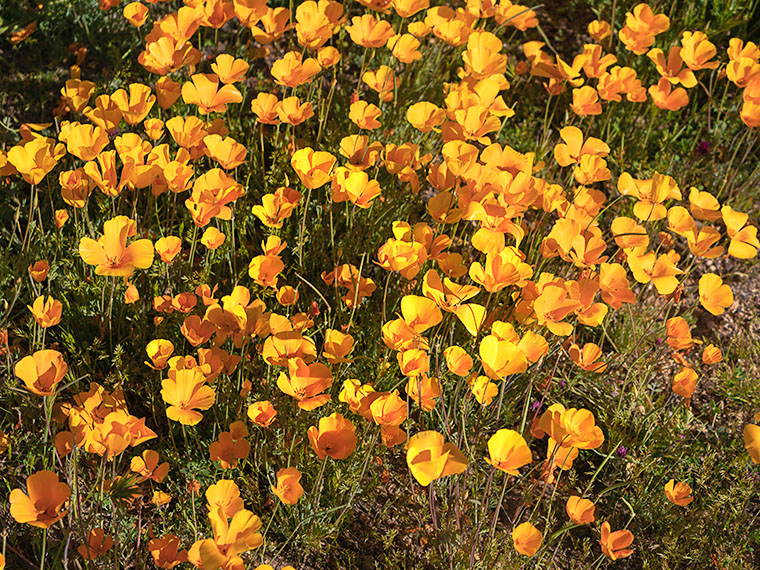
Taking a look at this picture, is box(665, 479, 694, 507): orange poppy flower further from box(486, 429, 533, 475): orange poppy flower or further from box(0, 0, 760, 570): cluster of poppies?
box(486, 429, 533, 475): orange poppy flower

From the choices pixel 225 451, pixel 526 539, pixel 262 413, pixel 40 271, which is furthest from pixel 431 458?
pixel 40 271

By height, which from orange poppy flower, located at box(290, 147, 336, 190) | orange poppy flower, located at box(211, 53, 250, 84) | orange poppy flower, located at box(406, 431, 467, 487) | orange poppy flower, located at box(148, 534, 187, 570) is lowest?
orange poppy flower, located at box(148, 534, 187, 570)

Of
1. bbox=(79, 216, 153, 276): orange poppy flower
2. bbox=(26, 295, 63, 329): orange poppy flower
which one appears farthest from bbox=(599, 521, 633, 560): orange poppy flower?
bbox=(26, 295, 63, 329): orange poppy flower

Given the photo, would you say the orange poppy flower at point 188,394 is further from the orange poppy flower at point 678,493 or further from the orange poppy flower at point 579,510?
the orange poppy flower at point 678,493

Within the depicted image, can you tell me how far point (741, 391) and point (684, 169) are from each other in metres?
1.03

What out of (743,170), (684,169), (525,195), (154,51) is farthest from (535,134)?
(154,51)

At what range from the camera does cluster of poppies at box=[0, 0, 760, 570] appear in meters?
1.75

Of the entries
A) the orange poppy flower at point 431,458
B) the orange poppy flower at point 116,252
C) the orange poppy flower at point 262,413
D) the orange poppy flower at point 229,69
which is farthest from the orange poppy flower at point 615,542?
the orange poppy flower at point 229,69

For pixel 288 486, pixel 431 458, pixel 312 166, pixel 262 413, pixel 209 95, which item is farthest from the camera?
pixel 209 95

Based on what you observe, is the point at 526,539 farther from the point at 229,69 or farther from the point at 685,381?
the point at 229,69

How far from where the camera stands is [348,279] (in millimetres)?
2213

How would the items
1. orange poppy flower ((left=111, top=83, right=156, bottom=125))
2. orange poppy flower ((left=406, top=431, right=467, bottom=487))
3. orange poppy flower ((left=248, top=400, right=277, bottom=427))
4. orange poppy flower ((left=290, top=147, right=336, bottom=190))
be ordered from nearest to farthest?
1. orange poppy flower ((left=406, top=431, right=467, bottom=487))
2. orange poppy flower ((left=248, top=400, right=277, bottom=427))
3. orange poppy flower ((left=290, top=147, right=336, bottom=190))
4. orange poppy flower ((left=111, top=83, right=156, bottom=125))

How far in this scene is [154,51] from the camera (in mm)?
2326

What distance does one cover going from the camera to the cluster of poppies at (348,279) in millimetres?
1755
